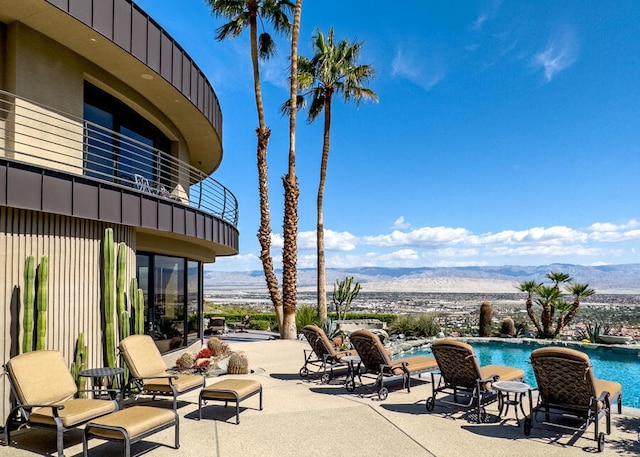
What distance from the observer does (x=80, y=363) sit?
27.8 ft

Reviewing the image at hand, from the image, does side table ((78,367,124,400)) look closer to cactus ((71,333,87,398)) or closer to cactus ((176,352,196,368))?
cactus ((71,333,87,398))

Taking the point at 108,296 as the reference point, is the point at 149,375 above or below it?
below

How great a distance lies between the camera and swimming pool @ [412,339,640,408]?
1323cm

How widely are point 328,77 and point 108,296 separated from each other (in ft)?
55.8

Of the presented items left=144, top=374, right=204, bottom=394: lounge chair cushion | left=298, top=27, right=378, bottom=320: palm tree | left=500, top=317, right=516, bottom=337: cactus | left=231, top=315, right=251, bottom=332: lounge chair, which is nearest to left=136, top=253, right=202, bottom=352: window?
left=144, top=374, right=204, bottom=394: lounge chair cushion

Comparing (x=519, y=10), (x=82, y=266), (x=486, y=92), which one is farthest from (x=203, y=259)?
(x=486, y=92)

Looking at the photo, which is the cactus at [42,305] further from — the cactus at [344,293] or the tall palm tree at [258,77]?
the cactus at [344,293]

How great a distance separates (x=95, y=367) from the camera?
896cm

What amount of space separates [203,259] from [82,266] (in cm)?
864

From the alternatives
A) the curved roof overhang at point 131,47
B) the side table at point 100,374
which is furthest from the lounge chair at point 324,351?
the curved roof overhang at point 131,47

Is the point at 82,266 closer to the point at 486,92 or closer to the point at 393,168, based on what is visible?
the point at 486,92

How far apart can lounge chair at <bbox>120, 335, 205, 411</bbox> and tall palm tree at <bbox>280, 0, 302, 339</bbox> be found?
1108 cm

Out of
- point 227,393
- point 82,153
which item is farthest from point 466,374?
point 82,153

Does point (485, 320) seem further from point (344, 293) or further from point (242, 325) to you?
point (242, 325)
